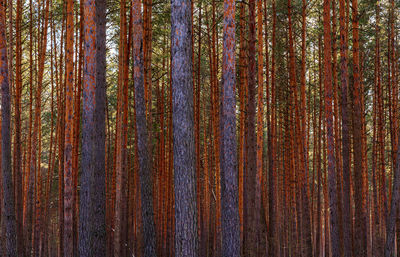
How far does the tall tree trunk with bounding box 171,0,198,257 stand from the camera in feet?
16.0

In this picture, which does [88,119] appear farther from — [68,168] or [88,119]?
[68,168]

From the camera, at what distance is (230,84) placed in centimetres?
670

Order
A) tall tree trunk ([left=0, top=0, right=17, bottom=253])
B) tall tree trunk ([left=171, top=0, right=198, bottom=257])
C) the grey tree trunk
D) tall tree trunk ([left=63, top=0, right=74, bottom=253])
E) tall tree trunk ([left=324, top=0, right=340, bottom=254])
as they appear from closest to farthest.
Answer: tall tree trunk ([left=171, top=0, right=198, bottom=257]) < the grey tree trunk < tall tree trunk ([left=0, top=0, right=17, bottom=253]) < tall tree trunk ([left=63, top=0, right=74, bottom=253]) < tall tree trunk ([left=324, top=0, right=340, bottom=254])

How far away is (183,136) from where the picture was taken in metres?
4.96

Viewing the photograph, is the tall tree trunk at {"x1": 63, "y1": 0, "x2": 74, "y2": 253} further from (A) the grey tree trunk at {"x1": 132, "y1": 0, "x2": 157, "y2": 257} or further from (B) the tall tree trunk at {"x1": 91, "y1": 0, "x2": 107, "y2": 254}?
(A) the grey tree trunk at {"x1": 132, "y1": 0, "x2": 157, "y2": 257}

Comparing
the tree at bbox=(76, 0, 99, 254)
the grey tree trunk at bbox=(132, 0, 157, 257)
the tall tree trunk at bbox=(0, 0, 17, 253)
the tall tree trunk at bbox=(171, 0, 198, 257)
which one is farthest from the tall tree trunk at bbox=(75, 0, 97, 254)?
the tall tree trunk at bbox=(171, 0, 198, 257)

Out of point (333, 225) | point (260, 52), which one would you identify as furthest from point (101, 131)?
point (333, 225)

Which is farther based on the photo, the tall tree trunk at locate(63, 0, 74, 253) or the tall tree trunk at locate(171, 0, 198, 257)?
the tall tree trunk at locate(63, 0, 74, 253)

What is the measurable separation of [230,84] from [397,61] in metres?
9.83

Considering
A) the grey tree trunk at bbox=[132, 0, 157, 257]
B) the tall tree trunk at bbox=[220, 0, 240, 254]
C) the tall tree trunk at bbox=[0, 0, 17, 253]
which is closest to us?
the tall tree trunk at bbox=[220, 0, 240, 254]

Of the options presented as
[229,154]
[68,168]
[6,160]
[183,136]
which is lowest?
[68,168]

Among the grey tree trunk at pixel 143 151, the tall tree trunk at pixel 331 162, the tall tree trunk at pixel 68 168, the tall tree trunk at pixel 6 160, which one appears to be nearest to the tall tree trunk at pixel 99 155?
the grey tree trunk at pixel 143 151

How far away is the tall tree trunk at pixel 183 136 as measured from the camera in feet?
16.0

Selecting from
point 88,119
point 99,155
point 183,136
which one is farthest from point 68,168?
point 183,136
